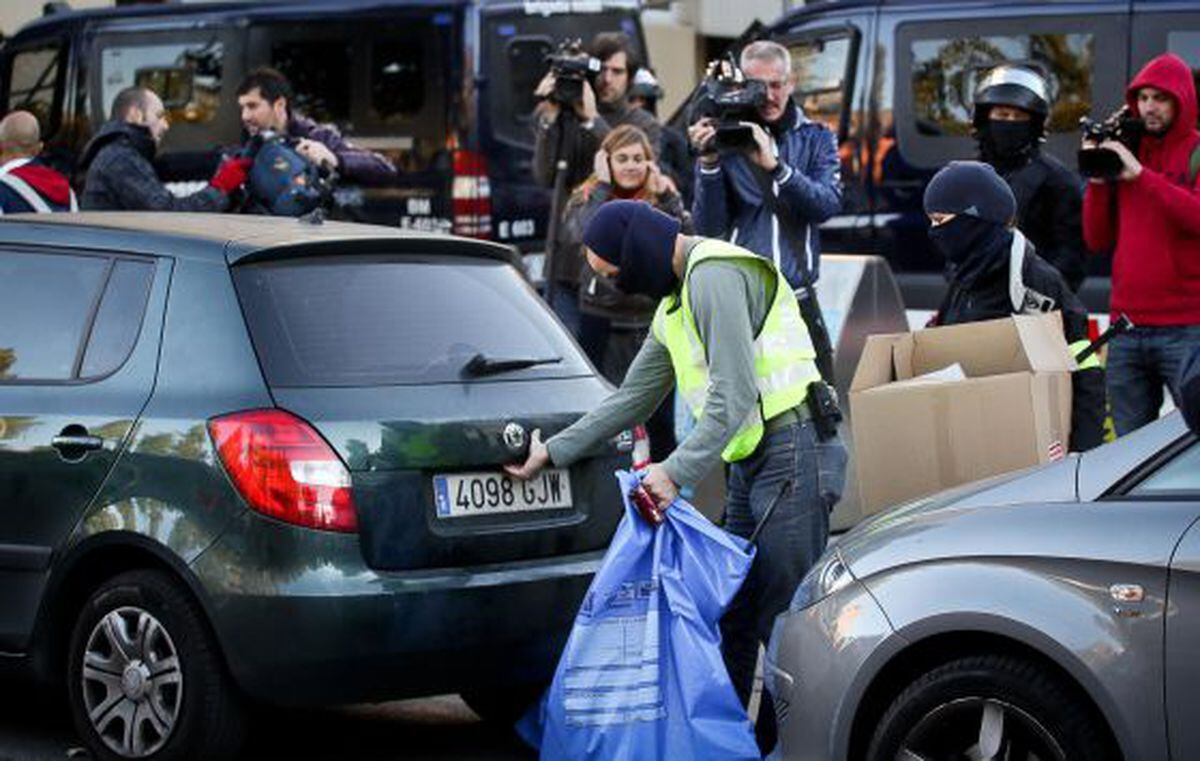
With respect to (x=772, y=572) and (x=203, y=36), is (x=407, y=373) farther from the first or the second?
(x=203, y=36)

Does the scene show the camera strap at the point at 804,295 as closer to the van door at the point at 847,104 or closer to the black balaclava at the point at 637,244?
the black balaclava at the point at 637,244

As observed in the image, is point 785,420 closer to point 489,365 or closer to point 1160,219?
point 489,365

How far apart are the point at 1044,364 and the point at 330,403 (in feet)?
6.31

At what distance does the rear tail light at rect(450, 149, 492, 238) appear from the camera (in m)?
15.8

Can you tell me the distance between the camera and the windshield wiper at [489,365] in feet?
23.5

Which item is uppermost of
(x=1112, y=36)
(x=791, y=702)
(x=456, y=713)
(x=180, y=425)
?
(x=1112, y=36)

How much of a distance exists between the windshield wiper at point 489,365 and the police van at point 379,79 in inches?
321

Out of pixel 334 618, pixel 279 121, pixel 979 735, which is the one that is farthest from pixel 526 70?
pixel 979 735

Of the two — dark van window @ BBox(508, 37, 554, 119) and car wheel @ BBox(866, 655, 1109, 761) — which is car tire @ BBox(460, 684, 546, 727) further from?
dark van window @ BBox(508, 37, 554, 119)

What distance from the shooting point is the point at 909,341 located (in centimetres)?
729

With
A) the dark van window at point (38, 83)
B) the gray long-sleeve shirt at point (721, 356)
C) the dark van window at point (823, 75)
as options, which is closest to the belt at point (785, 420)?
the gray long-sleeve shirt at point (721, 356)

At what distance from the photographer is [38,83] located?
17.6 m

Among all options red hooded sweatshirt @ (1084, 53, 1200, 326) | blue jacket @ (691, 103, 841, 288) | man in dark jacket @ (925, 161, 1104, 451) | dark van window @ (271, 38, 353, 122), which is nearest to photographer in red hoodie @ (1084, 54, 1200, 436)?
red hooded sweatshirt @ (1084, 53, 1200, 326)

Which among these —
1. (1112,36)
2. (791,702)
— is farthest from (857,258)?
(791,702)
